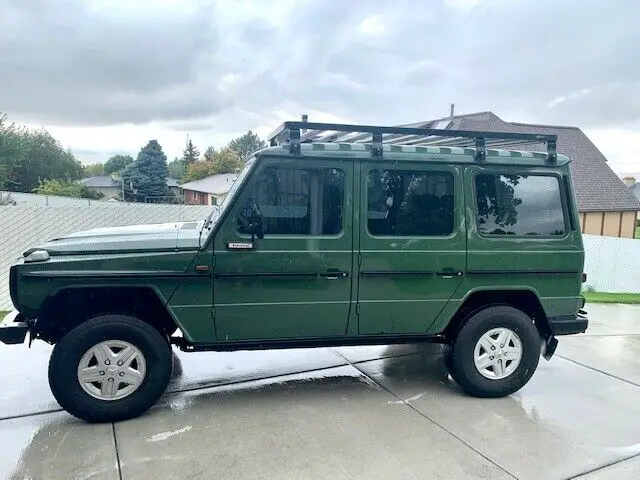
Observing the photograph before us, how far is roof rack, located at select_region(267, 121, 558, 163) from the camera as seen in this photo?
3.81 m

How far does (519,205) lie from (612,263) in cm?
1092

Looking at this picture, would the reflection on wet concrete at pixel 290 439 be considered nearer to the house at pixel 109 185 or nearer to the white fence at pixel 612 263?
the white fence at pixel 612 263

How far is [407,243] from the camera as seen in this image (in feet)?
13.0

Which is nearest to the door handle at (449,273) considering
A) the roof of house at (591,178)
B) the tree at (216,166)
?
the roof of house at (591,178)

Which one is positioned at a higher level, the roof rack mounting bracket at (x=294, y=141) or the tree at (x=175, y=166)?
the tree at (x=175, y=166)

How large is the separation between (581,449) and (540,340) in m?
1.13

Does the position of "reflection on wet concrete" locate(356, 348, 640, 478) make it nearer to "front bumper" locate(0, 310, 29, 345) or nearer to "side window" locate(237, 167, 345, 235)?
"side window" locate(237, 167, 345, 235)

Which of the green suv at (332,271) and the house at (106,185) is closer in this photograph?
the green suv at (332,271)

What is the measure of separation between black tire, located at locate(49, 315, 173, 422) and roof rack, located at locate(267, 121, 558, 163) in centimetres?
177

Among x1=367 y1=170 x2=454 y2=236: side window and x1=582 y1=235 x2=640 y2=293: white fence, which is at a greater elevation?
x1=367 y1=170 x2=454 y2=236: side window

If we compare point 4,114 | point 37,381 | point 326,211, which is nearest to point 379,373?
point 326,211

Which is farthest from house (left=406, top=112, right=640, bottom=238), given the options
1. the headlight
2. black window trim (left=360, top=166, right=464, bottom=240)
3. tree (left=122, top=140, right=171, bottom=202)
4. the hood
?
tree (left=122, top=140, right=171, bottom=202)

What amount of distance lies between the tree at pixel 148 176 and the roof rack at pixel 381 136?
4795 cm

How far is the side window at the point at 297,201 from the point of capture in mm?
3709
